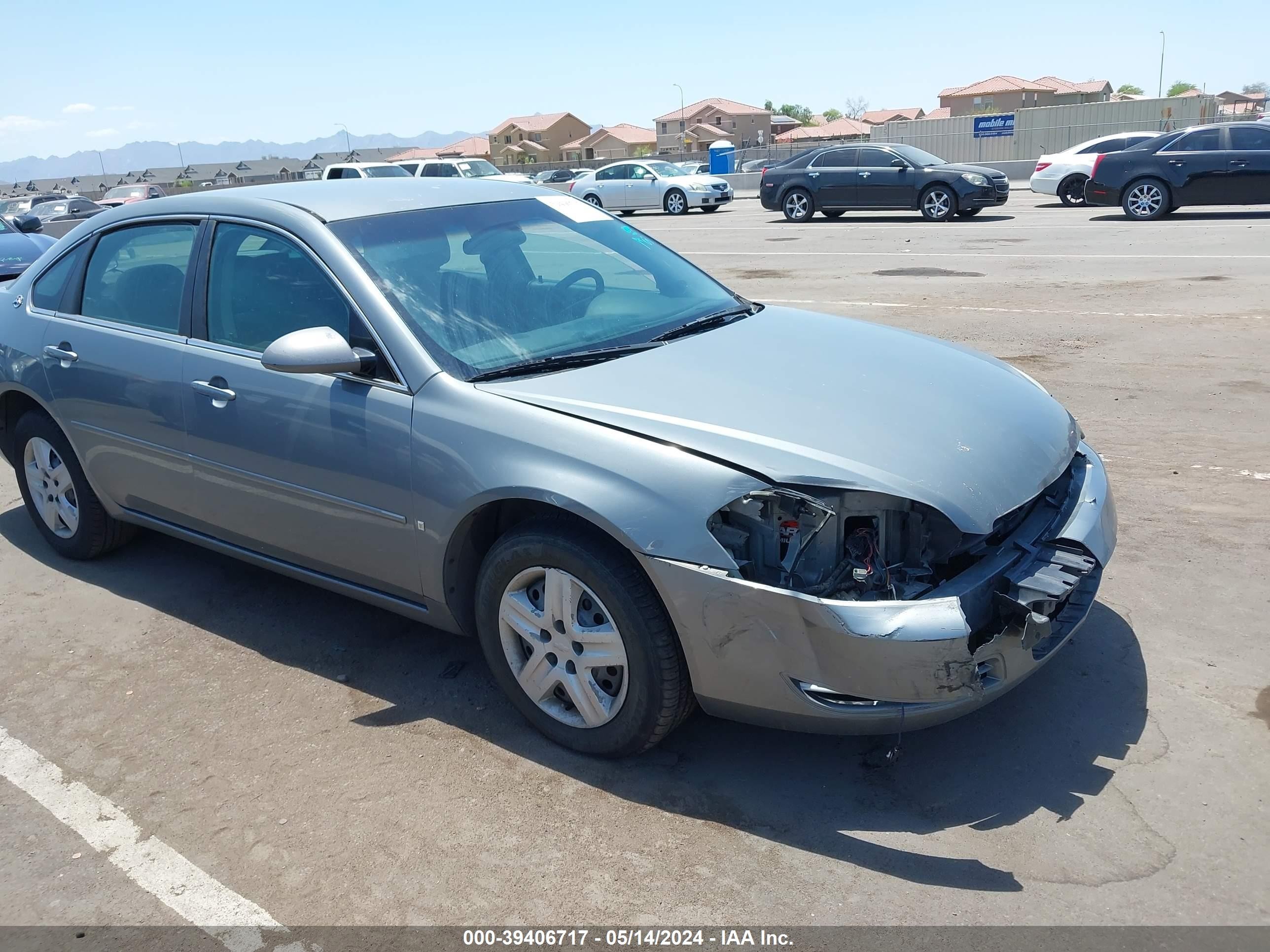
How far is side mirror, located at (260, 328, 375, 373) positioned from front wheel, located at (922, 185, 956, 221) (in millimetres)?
18714

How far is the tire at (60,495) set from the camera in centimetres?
507

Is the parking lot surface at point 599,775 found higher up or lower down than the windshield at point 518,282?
lower down

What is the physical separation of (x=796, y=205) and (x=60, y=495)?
19.1 metres

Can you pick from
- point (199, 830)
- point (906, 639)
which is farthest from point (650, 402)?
point (199, 830)

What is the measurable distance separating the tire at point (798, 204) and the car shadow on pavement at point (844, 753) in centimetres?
1900

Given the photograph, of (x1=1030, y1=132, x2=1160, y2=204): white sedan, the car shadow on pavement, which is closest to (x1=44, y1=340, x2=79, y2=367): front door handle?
the car shadow on pavement

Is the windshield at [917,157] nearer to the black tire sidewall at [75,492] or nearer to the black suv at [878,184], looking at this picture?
the black suv at [878,184]

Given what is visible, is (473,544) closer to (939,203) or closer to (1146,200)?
(1146,200)

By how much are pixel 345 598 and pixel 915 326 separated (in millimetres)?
6711

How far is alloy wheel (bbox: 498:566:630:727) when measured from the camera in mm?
3256

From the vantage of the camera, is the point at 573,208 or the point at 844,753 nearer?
the point at 844,753

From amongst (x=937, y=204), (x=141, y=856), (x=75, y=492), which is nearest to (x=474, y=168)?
(x=937, y=204)

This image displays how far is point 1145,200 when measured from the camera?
58.8ft

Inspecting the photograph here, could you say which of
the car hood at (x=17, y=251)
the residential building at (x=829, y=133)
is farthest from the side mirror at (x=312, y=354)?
the residential building at (x=829, y=133)
